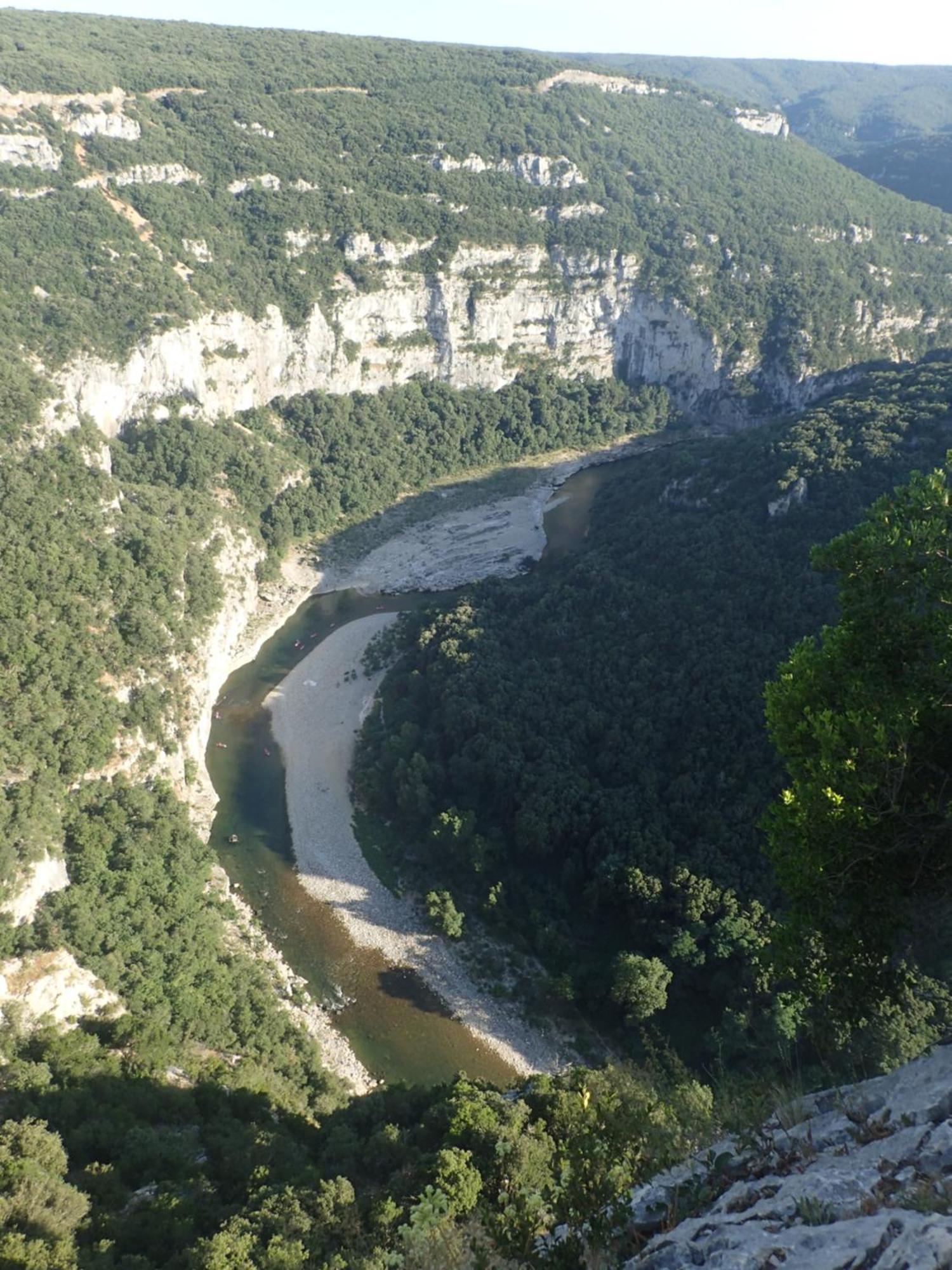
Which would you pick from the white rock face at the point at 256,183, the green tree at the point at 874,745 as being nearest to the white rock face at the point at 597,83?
the white rock face at the point at 256,183

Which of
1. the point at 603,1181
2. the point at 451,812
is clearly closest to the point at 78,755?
the point at 451,812

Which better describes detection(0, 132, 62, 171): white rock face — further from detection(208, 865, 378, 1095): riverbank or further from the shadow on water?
the shadow on water

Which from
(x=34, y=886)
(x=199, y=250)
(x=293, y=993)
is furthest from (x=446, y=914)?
(x=199, y=250)

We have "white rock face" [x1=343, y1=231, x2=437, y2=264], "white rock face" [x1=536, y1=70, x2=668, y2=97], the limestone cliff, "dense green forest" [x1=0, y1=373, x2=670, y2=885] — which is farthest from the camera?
"white rock face" [x1=536, y1=70, x2=668, y2=97]

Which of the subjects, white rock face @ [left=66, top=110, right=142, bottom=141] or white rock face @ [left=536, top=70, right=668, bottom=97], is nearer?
white rock face @ [left=66, top=110, right=142, bottom=141]

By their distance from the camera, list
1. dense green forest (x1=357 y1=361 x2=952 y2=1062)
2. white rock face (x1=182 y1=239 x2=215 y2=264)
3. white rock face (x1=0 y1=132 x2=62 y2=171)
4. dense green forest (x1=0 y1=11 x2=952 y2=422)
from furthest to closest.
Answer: white rock face (x1=182 y1=239 x2=215 y2=264) → white rock face (x1=0 y1=132 x2=62 y2=171) → dense green forest (x1=0 y1=11 x2=952 y2=422) → dense green forest (x1=357 y1=361 x2=952 y2=1062)

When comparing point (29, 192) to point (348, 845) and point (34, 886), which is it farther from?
point (348, 845)

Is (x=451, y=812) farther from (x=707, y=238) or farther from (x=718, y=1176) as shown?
(x=707, y=238)

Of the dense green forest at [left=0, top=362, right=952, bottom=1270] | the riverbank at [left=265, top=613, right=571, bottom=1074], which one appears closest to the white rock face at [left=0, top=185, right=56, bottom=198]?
the riverbank at [left=265, top=613, right=571, bottom=1074]
